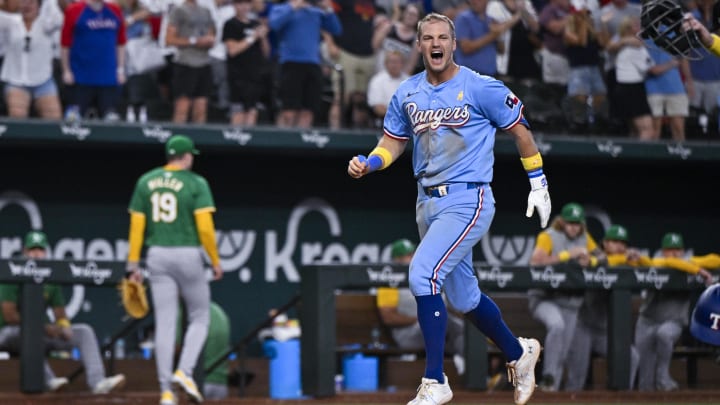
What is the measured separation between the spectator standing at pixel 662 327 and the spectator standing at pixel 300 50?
3944 mm

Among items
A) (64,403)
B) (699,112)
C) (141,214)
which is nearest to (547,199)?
(141,214)

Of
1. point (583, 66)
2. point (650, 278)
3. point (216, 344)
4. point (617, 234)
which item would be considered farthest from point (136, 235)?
point (583, 66)

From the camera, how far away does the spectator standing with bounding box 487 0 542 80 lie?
1437 centimetres

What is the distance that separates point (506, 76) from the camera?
14.3 meters

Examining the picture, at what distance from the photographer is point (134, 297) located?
10625 millimetres

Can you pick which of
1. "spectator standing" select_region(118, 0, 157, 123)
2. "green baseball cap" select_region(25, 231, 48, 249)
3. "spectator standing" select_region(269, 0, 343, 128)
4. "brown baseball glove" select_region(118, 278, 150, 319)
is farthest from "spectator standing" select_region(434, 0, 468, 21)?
"brown baseball glove" select_region(118, 278, 150, 319)

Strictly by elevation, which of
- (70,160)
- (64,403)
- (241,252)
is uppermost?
(70,160)

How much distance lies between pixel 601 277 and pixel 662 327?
2.60ft

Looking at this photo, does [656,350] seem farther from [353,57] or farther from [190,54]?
[190,54]

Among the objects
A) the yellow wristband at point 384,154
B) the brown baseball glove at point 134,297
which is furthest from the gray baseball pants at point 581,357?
the yellow wristband at point 384,154

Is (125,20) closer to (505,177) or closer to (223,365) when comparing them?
(223,365)

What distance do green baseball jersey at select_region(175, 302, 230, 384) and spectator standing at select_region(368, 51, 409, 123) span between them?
301cm

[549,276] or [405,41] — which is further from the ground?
[405,41]

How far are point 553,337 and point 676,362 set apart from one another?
136 cm
